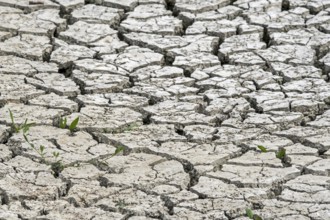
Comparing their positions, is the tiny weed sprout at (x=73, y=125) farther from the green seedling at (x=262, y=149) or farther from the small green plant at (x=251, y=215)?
the small green plant at (x=251, y=215)

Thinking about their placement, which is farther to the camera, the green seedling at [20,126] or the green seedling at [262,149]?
the green seedling at [20,126]

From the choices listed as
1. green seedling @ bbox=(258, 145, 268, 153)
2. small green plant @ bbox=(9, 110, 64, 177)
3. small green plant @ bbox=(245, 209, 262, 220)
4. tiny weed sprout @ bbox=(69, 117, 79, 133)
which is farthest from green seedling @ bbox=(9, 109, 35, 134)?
small green plant @ bbox=(245, 209, 262, 220)

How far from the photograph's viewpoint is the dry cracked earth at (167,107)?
4207mm

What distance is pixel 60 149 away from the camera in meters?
4.65

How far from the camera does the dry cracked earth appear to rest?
4.21 meters

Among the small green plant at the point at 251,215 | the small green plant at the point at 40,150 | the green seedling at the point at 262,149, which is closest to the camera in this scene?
the small green plant at the point at 251,215

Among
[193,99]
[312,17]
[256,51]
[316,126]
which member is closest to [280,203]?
[316,126]

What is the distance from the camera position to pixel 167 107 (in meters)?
5.12

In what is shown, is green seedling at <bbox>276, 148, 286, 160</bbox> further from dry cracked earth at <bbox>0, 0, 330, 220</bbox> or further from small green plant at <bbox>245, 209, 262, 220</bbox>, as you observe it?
small green plant at <bbox>245, 209, 262, 220</bbox>

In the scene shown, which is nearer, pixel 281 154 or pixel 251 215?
pixel 251 215

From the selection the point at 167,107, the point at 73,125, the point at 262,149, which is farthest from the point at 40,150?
the point at 262,149

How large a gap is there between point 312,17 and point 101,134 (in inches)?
78.2

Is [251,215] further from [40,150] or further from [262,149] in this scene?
[40,150]

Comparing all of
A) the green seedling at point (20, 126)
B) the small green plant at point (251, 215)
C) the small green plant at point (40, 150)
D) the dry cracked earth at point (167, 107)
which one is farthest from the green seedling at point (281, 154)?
the green seedling at point (20, 126)
